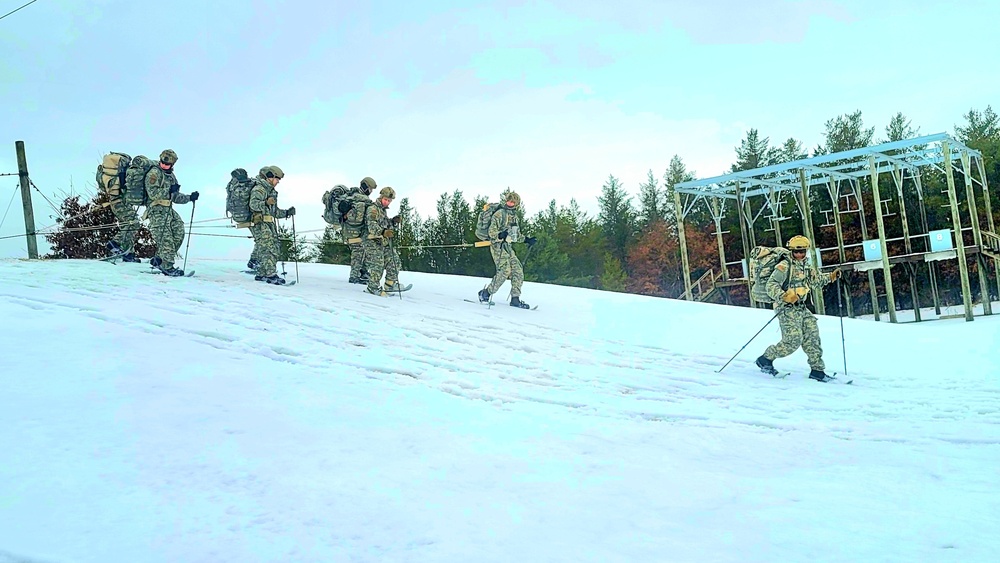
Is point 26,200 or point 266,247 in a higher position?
point 26,200

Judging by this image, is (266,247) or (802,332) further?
(266,247)

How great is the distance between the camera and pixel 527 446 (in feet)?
19.0

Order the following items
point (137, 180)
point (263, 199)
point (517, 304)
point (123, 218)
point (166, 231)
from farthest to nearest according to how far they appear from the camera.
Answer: point (517, 304) < point (123, 218) < point (263, 199) < point (137, 180) < point (166, 231)

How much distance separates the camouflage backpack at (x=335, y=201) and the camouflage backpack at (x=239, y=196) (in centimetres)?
161

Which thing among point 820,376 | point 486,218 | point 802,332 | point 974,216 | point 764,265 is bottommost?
point 820,376

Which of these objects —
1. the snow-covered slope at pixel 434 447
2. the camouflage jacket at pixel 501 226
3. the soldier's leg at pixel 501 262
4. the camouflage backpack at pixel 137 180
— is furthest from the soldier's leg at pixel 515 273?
the camouflage backpack at pixel 137 180

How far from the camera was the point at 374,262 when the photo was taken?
14180 mm

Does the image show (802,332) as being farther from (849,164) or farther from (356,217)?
(849,164)

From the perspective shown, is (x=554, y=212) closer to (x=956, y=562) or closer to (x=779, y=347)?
(x=779, y=347)

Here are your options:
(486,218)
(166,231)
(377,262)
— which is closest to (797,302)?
(486,218)

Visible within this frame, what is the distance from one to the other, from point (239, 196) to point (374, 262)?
272cm

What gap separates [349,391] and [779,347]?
6087 mm

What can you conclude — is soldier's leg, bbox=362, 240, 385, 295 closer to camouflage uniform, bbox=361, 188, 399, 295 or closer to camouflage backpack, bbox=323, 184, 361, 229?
camouflage uniform, bbox=361, 188, 399, 295

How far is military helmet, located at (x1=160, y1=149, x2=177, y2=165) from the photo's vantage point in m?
12.9
